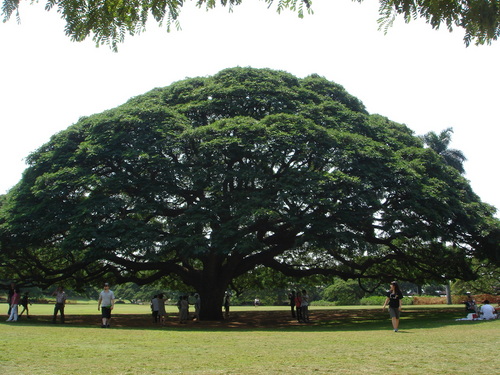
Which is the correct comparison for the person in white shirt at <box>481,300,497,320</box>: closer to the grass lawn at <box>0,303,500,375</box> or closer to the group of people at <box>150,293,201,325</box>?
the grass lawn at <box>0,303,500,375</box>

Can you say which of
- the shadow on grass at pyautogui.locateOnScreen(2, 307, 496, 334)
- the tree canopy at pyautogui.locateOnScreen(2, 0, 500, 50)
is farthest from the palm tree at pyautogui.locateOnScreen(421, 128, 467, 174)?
the tree canopy at pyautogui.locateOnScreen(2, 0, 500, 50)

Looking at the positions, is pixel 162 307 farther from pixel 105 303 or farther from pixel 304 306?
pixel 304 306

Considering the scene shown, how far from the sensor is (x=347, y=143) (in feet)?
64.3

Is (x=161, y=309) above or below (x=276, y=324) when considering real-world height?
above

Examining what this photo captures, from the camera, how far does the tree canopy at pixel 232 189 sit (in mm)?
17656

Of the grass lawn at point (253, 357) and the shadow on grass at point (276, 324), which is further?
the shadow on grass at point (276, 324)

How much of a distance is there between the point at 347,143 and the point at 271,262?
310 inches

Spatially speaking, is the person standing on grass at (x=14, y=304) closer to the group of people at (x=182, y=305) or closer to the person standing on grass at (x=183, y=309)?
the group of people at (x=182, y=305)

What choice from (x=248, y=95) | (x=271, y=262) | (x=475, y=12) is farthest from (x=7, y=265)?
(x=475, y=12)

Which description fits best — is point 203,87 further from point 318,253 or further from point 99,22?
point 99,22

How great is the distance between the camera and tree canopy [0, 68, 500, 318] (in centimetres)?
1766

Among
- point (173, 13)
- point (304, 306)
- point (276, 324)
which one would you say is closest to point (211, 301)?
point (276, 324)

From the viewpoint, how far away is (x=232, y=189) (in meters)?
20.4

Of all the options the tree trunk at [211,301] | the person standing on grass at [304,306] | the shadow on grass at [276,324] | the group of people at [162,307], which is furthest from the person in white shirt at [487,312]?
the group of people at [162,307]
